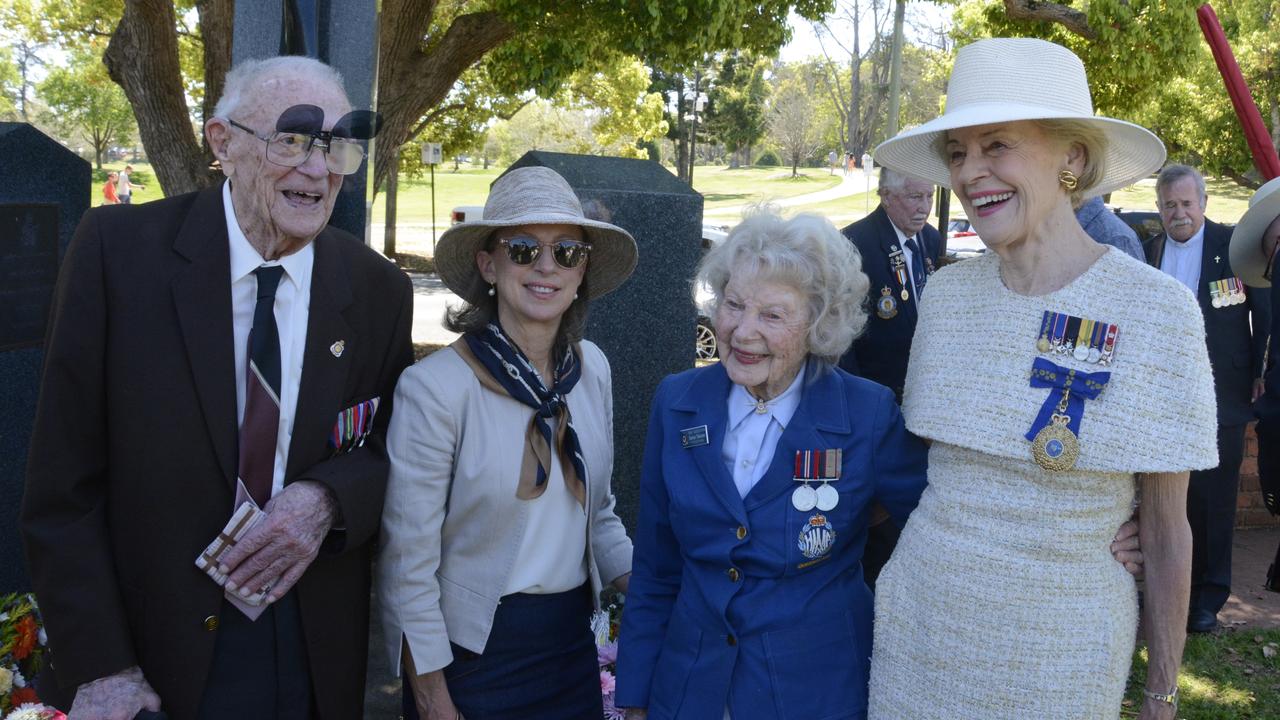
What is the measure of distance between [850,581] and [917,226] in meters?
2.91

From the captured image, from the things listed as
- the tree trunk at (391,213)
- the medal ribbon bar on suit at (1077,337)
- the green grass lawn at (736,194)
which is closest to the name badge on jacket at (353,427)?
the medal ribbon bar on suit at (1077,337)

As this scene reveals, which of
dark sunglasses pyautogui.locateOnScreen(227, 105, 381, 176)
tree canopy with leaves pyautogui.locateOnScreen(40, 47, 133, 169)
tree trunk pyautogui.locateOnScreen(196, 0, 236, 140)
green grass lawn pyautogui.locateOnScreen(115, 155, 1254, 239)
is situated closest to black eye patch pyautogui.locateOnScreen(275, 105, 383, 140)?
dark sunglasses pyautogui.locateOnScreen(227, 105, 381, 176)

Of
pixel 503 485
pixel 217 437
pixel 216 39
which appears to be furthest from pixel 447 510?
pixel 216 39

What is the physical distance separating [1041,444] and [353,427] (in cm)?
157

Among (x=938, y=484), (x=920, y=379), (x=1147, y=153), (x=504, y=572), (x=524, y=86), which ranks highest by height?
(x=524, y=86)

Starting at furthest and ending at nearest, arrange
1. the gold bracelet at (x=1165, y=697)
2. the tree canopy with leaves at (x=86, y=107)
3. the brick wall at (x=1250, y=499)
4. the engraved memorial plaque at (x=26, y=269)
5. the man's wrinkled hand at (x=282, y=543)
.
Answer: the tree canopy with leaves at (x=86, y=107), the brick wall at (x=1250, y=499), the engraved memorial plaque at (x=26, y=269), the man's wrinkled hand at (x=282, y=543), the gold bracelet at (x=1165, y=697)

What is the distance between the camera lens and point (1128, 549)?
2119 mm

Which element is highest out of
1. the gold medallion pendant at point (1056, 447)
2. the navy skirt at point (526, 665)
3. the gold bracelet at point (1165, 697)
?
the gold medallion pendant at point (1056, 447)

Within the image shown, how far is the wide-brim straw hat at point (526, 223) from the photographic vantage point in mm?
2537

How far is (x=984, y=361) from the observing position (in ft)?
7.08

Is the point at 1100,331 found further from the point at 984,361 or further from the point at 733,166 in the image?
the point at 733,166

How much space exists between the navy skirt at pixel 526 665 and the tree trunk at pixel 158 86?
22.8ft

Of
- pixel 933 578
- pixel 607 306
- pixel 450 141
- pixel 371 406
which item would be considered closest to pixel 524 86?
pixel 607 306

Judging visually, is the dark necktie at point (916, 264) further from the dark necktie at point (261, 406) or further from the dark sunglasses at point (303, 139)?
the dark necktie at point (261, 406)
